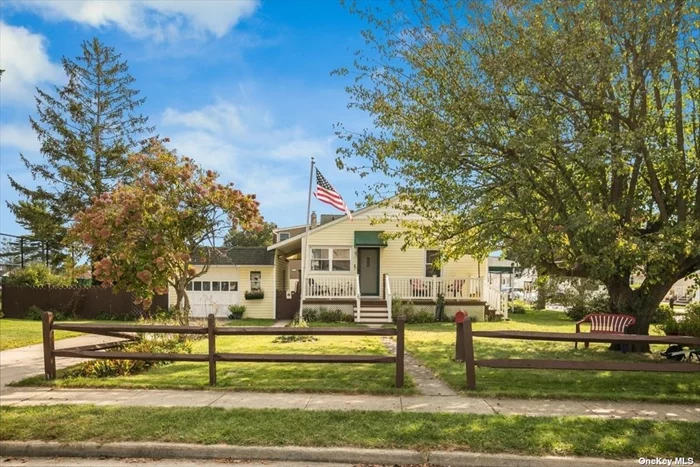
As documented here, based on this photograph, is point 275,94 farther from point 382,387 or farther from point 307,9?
point 382,387

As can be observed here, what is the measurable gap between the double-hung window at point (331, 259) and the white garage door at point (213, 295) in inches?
162

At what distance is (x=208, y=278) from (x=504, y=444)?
66.1 feet

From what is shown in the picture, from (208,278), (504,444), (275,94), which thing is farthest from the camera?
(208,278)

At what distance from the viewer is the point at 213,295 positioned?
22844mm

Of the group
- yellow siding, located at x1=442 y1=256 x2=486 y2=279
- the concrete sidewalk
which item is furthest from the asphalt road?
yellow siding, located at x1=442 y1=256 x2=486 y2=279

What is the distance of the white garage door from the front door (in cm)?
619

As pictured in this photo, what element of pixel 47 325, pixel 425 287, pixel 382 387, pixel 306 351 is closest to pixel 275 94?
pixel 306 351

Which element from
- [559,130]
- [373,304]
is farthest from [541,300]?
[559,130]

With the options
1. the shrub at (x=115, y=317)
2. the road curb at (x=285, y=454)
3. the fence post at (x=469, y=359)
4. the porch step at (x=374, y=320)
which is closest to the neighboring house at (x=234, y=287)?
the shrub at (x=115, y=317)

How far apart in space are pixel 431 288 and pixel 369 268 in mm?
3138

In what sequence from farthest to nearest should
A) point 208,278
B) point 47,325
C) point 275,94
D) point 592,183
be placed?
point 208,278 → point 275,94 → point 592,183 → point 47,325

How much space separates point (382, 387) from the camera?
22.9ft

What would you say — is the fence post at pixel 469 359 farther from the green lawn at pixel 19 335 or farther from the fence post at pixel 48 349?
the green lawn at pixel 19 335

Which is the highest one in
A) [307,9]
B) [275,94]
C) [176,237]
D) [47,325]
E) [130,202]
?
[307,9]
